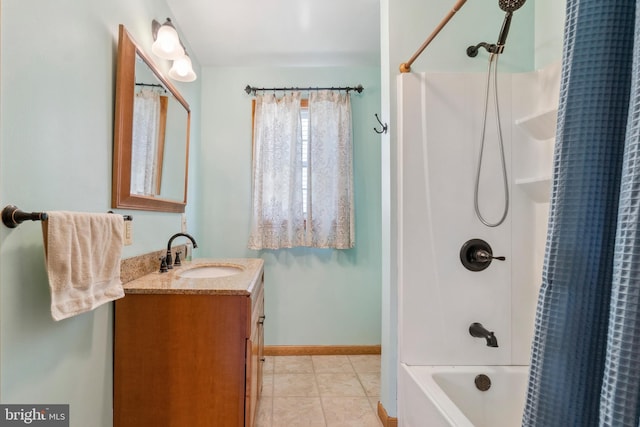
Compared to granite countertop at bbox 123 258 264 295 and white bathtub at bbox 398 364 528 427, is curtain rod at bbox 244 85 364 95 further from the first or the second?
white bathtub at bbox 398 364 528 427

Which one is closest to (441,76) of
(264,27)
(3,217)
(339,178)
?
(339,178)

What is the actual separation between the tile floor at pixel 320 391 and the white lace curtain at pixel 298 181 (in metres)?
1.00

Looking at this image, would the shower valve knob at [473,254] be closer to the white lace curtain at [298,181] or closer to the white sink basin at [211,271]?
the white lace curtain at [298,181]

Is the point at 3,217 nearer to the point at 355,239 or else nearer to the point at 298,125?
the point at 298,125

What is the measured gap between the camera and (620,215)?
0.42 m

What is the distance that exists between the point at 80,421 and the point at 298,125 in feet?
7.16

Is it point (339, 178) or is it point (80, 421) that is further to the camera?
point (339, 178)

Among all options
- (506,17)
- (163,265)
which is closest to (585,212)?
(506,17)

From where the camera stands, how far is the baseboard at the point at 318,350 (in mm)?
2473

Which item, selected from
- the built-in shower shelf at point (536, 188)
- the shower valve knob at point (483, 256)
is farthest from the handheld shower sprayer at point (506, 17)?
the shower valve knob at point (483, 256)

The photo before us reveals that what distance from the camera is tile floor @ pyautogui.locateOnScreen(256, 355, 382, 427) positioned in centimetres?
172

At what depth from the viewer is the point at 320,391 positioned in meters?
1.99

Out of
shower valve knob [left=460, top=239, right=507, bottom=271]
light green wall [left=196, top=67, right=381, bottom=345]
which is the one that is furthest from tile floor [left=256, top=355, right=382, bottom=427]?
shower valve knob [left=460, top=239, right=507, bottom=271]

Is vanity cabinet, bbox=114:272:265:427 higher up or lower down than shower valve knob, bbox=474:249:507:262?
lower down
